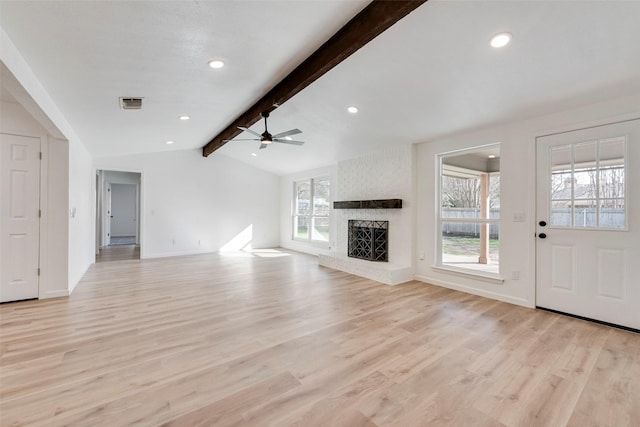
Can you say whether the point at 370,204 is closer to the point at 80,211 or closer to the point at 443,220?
the point at 443,220

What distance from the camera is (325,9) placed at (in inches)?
88.1

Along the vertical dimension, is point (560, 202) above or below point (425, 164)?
below

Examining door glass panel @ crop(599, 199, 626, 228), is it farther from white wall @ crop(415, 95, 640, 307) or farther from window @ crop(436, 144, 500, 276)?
window @ crop(436, 144, 500, 276)

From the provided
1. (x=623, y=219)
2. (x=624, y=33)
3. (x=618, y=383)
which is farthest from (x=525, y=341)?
(x=624, y=33)

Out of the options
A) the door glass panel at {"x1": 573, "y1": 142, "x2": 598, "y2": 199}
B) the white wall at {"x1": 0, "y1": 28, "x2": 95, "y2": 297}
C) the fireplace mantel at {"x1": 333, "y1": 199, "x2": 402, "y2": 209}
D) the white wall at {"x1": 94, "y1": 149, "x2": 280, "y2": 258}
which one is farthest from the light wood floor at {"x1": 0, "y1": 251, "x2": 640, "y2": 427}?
the white wall at {"x1": 94, "y1": 149, "x2": 280, "y2": 258}

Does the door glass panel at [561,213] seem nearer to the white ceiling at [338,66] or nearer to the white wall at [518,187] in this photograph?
the white wall at [518,187]

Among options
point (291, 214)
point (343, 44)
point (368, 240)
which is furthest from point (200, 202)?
point (343, 44)

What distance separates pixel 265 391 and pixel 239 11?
268 centimetres

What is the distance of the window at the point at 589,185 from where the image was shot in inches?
119

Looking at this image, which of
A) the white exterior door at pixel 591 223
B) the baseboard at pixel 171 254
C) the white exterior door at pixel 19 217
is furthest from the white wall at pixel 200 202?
the white exterior door at pixel 591 223

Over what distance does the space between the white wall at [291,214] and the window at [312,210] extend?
139mm

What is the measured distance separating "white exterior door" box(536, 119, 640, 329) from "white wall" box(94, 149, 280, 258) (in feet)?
22.8

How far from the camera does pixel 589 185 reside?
10.6 ft

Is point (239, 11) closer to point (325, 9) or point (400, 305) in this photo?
point (325, 9)
